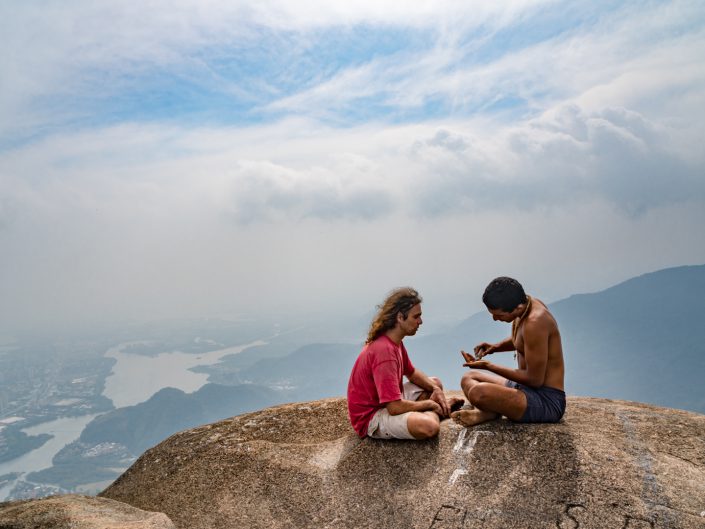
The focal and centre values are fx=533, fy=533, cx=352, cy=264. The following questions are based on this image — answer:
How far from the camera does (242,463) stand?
9570 millimetres

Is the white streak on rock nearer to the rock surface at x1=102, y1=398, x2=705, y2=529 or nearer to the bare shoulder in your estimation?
the rock surface at x1=102, y1=398, x2=705, y2=529

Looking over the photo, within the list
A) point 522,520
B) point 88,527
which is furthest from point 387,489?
point 88,527

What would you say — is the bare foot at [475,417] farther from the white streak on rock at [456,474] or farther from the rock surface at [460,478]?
the white streak on rock at [456,474]

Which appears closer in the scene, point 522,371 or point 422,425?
point 422,425

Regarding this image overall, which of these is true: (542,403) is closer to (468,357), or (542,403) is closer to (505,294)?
(468,357)

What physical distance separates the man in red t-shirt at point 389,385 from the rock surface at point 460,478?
0.30 meters

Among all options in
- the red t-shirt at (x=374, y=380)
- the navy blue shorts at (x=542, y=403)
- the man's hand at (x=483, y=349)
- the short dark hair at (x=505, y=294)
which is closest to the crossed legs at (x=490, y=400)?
the navy blue shorts at (x=542, y=403)

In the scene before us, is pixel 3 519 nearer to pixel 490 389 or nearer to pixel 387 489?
pixel 387 489

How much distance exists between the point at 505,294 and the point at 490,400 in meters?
1.74

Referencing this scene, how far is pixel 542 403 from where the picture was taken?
333 inches

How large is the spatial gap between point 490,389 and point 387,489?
2.19 metres

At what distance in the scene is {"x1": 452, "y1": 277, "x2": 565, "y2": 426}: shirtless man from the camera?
806 cm

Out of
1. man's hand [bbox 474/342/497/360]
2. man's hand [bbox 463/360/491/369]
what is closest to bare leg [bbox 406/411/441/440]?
man's hand [bbox 463/360/491/369]

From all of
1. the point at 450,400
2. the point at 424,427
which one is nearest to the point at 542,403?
the point at 450,400
